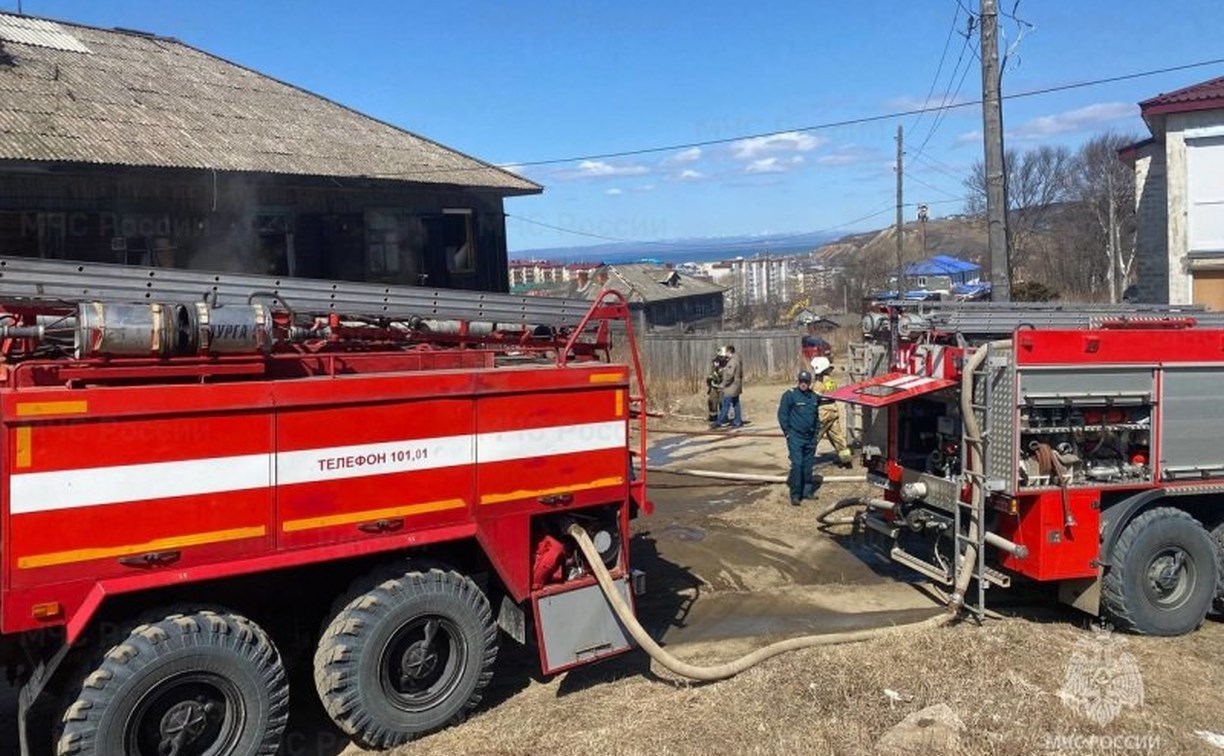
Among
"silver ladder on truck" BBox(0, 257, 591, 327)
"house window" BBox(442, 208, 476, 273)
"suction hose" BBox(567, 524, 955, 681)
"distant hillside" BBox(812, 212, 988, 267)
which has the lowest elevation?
"suction hose" BBox(567, 524, 955, 681)

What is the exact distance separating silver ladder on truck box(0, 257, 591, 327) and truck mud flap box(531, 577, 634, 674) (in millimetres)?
1853

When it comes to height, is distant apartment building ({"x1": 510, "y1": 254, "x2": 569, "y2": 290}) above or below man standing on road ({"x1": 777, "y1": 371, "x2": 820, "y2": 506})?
above

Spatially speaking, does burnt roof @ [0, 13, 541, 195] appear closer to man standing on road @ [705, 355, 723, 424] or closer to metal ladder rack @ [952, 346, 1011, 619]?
man standing on road @ [705, 355, 723, 424]

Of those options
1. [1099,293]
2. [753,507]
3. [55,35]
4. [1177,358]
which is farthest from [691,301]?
[1177,358]

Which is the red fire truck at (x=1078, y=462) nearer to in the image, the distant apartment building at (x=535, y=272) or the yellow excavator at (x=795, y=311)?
the yellow excavator at (x=795, y=311)

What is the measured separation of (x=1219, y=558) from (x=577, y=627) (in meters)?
5.24

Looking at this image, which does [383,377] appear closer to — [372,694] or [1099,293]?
[372,694]

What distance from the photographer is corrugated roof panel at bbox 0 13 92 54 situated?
18.2 m

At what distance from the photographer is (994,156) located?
12.4 meters

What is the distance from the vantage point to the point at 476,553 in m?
5.97

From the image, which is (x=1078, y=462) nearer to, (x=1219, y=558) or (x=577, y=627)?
(x=1219, y=558)

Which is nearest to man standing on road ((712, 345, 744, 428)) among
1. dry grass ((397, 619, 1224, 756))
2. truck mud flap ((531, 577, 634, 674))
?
dry grass ((397, 619, 1224, 756))

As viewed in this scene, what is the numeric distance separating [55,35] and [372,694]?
19.0 meters

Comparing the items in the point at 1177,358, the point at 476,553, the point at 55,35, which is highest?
the point at 55,35
